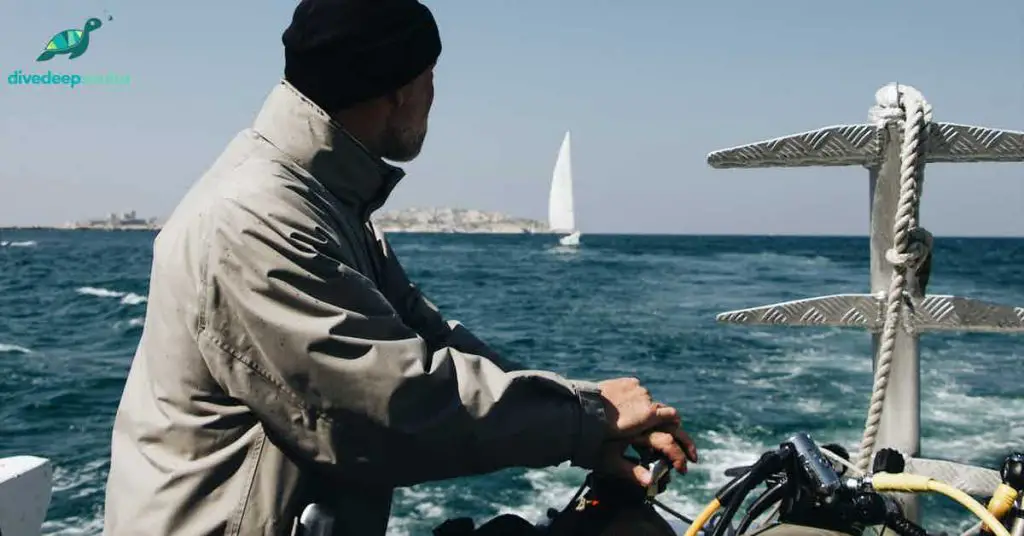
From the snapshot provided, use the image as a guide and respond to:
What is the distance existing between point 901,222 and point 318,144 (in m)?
2.03

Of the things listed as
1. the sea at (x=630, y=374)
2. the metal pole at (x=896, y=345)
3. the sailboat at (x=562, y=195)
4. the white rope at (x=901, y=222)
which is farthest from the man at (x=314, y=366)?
the sailboat at (x=562, y=195)

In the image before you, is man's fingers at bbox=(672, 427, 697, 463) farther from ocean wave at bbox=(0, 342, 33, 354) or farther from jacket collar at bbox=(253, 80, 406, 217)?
ocean wave at bbox=(0, 342, 33, 354)

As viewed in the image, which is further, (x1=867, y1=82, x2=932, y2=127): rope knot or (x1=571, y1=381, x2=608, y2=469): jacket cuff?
(x1=867, y1=82, x2=932, y2=127): rope knot

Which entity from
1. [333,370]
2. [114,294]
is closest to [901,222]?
[333,370]

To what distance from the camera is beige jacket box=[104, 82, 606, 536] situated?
54.0 inches

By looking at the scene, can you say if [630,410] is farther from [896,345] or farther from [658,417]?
[896,345]

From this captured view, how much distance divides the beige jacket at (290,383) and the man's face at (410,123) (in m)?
0.06

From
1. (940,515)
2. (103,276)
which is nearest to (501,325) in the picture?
(940,515)

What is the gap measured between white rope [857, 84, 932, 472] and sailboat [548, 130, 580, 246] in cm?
7860

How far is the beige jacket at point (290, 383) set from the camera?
1.37 m

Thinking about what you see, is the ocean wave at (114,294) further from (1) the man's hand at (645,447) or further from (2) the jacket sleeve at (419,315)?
(1) the man's hand at (645,447)

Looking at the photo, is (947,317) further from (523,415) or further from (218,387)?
(218,387)

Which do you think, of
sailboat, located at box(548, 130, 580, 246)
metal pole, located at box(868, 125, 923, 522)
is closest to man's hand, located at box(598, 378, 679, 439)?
metal pole, located at box(868, 125, 923, 522)

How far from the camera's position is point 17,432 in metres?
10.7
